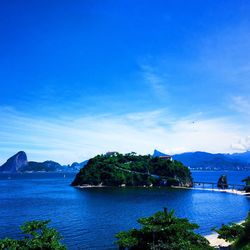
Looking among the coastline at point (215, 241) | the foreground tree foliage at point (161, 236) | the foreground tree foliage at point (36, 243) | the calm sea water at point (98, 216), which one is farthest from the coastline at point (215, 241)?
the foreground tree foliage at point (36, 243)

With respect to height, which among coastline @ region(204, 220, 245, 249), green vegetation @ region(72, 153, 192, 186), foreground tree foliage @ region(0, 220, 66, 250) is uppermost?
green vegetation @ region(72, 153, 192, 186)

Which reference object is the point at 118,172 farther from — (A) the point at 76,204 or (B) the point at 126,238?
(B) the point at 126,238

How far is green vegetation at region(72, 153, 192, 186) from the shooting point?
173500 millimetres

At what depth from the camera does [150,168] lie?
616 ft

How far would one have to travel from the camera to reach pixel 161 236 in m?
31.8

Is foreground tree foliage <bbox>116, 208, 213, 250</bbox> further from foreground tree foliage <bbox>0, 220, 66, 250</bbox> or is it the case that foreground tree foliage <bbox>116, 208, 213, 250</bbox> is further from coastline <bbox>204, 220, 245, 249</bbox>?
coastline <bbox>204, 220, 245, 249</bbox>

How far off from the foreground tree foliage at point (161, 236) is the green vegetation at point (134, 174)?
13945 centimetres

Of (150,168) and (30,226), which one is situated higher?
(150,168)

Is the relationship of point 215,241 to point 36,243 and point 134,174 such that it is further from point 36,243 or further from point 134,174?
point 134,174

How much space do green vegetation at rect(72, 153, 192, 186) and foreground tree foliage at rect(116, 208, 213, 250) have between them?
5490 inches

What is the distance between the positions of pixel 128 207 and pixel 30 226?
67319mm

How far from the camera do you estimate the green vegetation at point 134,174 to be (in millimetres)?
173500

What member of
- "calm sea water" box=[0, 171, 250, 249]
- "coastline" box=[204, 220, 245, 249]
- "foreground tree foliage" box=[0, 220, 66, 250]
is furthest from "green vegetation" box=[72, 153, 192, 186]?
"foreground tree foliage" box=[0, 220, 66, 250]

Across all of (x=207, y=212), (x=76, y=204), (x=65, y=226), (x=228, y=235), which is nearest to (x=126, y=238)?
(x=228, y=235)
